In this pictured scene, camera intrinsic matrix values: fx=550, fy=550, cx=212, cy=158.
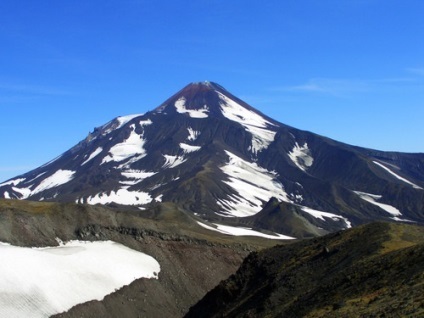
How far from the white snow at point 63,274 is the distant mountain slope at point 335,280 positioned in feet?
49.9

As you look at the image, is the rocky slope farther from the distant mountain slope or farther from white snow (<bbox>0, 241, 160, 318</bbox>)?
the distant mountain slope

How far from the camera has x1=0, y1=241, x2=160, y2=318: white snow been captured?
52.0 metres

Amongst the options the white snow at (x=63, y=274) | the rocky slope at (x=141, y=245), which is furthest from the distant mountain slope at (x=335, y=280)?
the white snow at (x=63, y=274)

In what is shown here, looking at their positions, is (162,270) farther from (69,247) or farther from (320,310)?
(320,310)

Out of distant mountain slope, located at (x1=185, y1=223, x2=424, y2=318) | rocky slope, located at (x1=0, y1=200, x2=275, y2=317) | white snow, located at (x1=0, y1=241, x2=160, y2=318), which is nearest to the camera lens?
distant mountain slope, located at (x1=185, y1=223, x2=424, y2=318)

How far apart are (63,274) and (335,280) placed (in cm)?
3545

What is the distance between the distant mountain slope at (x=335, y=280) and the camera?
1038 inches

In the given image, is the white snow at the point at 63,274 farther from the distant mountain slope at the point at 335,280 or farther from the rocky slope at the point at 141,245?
the distant mountain slope at the point at 335,280

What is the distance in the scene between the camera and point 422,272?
27484 millimetres

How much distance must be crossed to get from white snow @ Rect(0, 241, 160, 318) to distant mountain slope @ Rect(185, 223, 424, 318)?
15.2 metres

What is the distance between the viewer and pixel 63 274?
5916 cm

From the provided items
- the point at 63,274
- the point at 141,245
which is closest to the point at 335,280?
the point at 63,274

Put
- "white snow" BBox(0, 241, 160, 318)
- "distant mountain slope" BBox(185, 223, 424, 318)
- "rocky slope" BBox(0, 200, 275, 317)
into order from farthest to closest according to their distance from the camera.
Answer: "rocky slope" BBox(0, 200, 275, 317), "white snow" BBox(0, 241, 160, 318), "distant mountain slope" BBox(185, 223, 424, 318)

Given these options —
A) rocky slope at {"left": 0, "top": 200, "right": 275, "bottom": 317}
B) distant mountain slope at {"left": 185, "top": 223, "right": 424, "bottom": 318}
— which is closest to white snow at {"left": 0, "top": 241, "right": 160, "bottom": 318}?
rocky slope at {"left": 0, "top": 200, "right": 275, "bottom": 317}
